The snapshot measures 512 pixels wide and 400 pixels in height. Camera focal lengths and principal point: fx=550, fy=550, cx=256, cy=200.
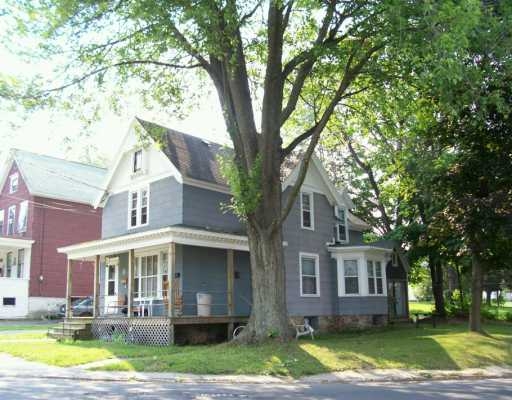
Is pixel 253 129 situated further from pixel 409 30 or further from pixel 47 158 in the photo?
pixel 47 158

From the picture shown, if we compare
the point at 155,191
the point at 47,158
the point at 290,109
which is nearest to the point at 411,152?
the point at 290,109

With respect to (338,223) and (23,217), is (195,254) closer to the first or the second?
(338,223)

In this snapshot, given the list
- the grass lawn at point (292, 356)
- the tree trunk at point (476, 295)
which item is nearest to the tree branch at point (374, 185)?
the tree trunk at point (476, 295)

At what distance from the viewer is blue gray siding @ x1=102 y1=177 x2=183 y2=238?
70.6ft

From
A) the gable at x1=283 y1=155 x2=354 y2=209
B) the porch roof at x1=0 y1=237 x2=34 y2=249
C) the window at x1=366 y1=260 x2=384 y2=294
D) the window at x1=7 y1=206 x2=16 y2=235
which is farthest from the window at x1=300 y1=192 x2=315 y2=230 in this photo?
the window at x1=7 y1=206 x2=16 y2=235

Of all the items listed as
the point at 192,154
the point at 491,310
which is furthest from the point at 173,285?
the point at 491,310

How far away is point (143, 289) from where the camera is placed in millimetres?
22641

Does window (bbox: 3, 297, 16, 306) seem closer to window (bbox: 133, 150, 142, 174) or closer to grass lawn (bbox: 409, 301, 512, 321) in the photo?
window (bbox: 133, 150, 142, 174)

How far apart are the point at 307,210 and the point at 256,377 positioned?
14.6 m

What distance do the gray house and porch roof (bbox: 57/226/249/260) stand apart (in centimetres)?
Result: 4

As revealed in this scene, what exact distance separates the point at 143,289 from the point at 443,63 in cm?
1550

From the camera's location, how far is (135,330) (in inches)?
762

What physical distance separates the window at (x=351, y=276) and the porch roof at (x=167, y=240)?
6.83 meters

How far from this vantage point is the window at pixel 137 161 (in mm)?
23719
